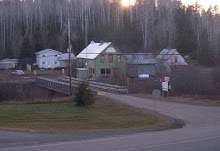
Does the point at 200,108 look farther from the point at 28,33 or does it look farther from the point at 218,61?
the point at 28,33

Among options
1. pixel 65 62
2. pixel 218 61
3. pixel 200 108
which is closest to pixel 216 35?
pixel 218 61

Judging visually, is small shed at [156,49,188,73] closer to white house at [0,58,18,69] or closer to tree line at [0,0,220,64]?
tree line at [0,0,220,64]

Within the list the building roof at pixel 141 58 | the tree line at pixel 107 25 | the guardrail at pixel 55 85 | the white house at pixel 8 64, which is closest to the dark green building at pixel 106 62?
the building roof at pixel 141 58

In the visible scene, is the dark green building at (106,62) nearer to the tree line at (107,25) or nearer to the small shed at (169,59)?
the small shed at (169,59)

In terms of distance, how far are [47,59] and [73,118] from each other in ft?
199

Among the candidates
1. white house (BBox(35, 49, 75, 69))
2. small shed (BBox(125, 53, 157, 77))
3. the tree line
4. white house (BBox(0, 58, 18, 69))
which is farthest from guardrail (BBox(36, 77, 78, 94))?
white house (BBox(0, 58, 18, 69))

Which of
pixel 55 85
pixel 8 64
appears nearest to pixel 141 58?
pixel 55 85

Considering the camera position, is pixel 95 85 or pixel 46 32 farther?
pixel 46 32

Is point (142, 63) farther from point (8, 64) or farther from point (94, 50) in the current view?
point (8, 64)

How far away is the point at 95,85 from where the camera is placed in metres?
42.8

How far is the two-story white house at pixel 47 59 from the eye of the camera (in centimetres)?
8100

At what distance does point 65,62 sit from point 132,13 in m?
28.6

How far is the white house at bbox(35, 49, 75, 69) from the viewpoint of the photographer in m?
80.9

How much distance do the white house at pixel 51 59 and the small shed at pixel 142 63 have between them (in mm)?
20901
